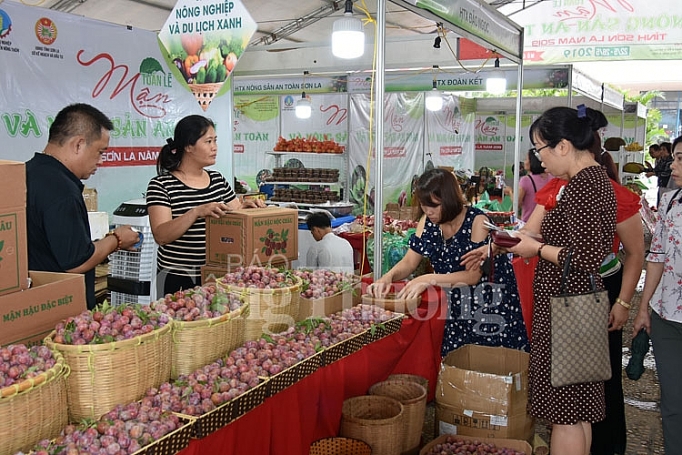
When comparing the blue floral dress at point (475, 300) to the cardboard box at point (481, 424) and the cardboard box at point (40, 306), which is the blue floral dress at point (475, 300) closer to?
the cardboard box at point (481, 424)

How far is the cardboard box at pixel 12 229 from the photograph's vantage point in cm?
195

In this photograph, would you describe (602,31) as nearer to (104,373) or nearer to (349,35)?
(349,35)

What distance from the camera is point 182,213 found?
330cm

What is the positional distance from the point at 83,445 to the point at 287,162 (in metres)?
9.66

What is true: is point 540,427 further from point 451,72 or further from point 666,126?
point 666,126

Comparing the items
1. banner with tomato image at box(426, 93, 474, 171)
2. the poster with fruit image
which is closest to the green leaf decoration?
the poster with fruit image

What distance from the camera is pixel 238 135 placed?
43.2 ft

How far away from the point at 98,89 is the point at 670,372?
5.08 metres

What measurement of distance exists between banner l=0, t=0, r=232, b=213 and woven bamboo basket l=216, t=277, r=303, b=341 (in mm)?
3453

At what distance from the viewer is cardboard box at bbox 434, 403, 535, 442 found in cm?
298

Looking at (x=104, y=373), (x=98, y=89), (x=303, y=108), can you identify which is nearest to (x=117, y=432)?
(x=104, y=373)

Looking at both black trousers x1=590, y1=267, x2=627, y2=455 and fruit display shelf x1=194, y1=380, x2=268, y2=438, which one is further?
black trousers x1=590, y1=267, x2=627, y2=455

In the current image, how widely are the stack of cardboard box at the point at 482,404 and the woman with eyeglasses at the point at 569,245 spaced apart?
28 cm

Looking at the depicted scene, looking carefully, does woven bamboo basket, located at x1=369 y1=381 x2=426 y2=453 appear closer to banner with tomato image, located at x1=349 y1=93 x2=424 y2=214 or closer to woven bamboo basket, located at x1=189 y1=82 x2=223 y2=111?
woven bamboo basket, located at x1=189 y1=82 x2=223 y2=111
